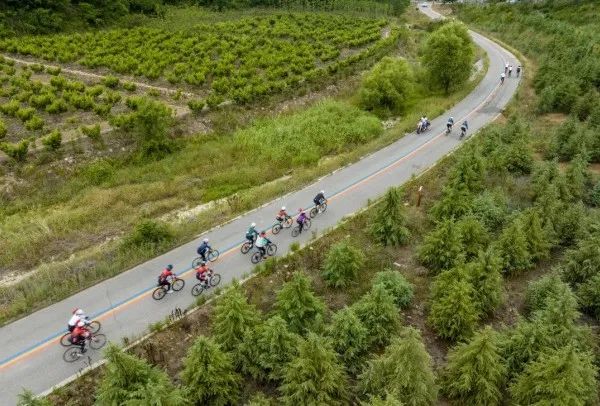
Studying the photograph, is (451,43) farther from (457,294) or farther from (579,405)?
(579,405)

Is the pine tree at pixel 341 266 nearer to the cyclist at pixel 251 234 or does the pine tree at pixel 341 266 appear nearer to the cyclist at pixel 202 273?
the cyclist at pixel 251 234

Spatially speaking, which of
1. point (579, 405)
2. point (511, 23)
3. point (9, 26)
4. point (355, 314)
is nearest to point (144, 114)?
point (355, 314)

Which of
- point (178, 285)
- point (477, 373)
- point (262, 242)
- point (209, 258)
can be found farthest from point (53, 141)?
point (477, 373)

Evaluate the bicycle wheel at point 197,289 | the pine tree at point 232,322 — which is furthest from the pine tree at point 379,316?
the bicycle wheel at point 197,289

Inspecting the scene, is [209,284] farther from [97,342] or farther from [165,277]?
[97,342]

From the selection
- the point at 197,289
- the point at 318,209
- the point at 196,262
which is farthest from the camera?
Answer: the point at 318,209

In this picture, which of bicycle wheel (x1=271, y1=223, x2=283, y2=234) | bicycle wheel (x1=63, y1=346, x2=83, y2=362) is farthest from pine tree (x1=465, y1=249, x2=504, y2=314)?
bicycle wheel (x1=63, y1=346, x2=83, y2=362)

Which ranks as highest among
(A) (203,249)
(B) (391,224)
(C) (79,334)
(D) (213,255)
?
(C) (79,334)
